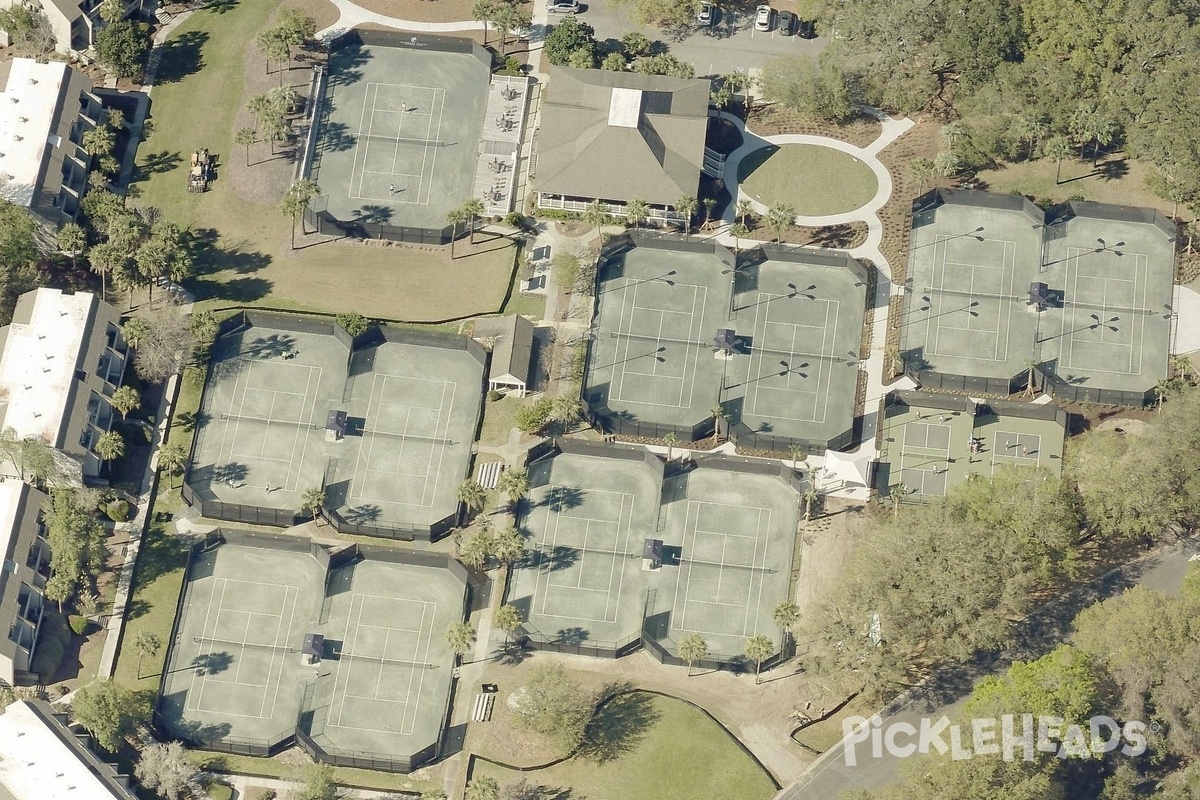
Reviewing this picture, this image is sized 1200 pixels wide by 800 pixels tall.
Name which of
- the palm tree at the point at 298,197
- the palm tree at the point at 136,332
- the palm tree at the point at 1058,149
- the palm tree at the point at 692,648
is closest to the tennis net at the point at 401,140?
the palm tree at the point at 298,197

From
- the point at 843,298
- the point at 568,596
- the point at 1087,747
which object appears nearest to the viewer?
the point at 1087,747

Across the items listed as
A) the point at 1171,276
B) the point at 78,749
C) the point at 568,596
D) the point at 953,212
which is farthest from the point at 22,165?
the point at 1171,276

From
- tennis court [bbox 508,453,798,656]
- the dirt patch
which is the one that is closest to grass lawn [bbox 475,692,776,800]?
tennis court [bbox 508,453,798,656]

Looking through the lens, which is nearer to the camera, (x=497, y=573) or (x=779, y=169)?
(x=497, y=573)

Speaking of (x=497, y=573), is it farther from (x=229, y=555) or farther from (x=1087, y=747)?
(x=1087, y=747)

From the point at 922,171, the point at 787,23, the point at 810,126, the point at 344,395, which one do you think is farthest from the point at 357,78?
the point at 922,171

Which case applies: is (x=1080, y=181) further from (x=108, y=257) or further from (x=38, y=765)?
(x=38, y=765)

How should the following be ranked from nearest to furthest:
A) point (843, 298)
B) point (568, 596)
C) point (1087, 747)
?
point (1087, 747), point (568, 596), point (843, 298)
